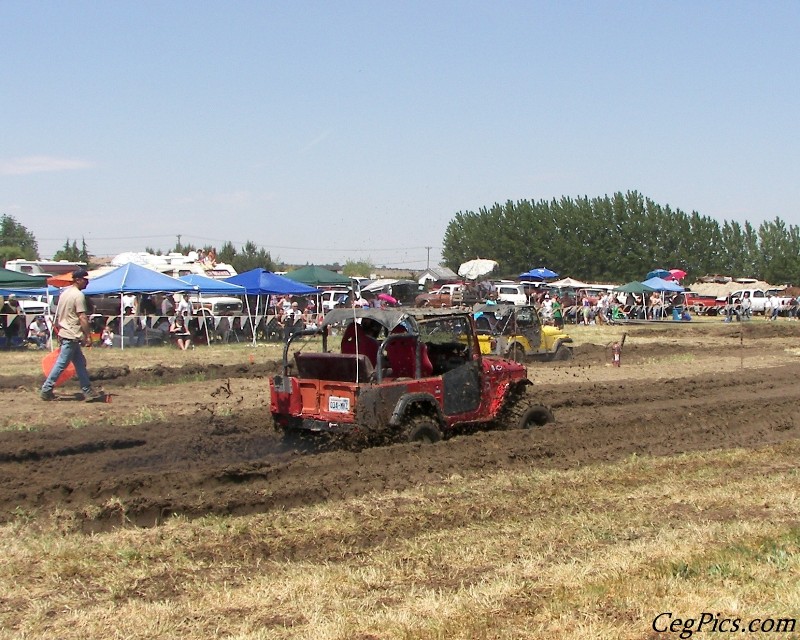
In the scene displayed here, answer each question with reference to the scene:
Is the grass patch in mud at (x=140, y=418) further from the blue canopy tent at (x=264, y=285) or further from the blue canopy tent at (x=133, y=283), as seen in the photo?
the blue canopy tent at (x=264, y=285)

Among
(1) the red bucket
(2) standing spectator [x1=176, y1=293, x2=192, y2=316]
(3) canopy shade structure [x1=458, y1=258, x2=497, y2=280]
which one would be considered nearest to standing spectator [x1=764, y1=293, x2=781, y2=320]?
(3) canopy shade structure [x1=458, y1=258, x2=497, y2=280]

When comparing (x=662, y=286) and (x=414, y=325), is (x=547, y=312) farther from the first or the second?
(x=414, y=325)

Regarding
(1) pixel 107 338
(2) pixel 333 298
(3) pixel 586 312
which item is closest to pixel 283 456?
(1) pixel 107 338

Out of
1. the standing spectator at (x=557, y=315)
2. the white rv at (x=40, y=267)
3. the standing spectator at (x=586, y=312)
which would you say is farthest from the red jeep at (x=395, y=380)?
the standing spectator at (x=586, y=312)

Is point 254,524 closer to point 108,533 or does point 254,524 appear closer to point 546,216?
point 108,533

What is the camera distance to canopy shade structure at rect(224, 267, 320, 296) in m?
27.0

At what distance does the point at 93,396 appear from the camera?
14234mm

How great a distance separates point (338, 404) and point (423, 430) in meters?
1.06

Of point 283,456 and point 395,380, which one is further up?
point 395,380

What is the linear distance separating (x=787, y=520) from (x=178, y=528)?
189 inches

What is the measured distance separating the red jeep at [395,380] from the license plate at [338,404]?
0.01m

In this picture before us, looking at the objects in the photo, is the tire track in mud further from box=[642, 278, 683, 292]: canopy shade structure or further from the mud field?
box=[642, 278, 683, 292]: canopy shade structure

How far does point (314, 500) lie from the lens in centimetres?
823

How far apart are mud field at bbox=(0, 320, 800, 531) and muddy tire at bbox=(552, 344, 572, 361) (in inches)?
110
